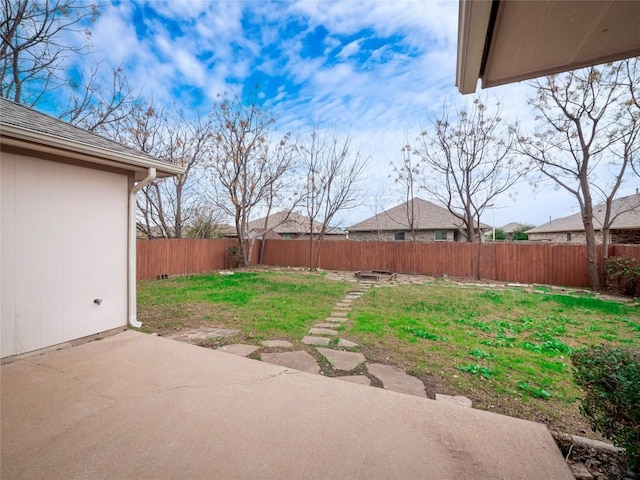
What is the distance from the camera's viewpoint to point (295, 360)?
2.86 m

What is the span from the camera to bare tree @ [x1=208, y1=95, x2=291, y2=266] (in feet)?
38.0

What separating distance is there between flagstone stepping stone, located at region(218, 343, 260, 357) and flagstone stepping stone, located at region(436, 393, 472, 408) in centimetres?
190

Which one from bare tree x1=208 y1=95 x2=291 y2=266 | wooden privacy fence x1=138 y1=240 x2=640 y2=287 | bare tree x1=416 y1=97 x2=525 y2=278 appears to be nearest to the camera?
wooden privacy fence x1=138 y1=240 x2=640 y2=287

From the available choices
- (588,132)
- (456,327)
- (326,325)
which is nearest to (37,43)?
(326,325)

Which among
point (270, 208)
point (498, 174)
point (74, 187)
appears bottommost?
point (74, 187)

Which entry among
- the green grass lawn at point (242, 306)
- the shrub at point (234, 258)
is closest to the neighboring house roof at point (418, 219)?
the shrub at point (234, 258)

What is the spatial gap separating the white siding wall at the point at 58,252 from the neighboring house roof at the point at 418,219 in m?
17.2

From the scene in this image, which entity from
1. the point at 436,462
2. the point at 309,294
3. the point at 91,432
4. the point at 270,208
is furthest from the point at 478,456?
the point at 270,208

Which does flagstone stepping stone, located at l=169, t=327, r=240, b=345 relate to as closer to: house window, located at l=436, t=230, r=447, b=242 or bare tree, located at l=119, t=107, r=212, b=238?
bare tree, located at l=119, t=107, r=212, b=238

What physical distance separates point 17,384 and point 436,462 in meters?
3.20

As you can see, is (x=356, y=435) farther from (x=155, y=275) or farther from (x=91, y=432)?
(x=155, y=275)

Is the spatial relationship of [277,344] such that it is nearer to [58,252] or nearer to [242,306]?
[242,306]

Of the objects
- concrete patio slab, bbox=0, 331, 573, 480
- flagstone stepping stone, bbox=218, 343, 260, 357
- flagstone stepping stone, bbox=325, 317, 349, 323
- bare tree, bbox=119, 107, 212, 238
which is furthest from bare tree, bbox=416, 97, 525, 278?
bare tree, bbox=119, 107, 212, 238

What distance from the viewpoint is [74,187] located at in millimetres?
3168
